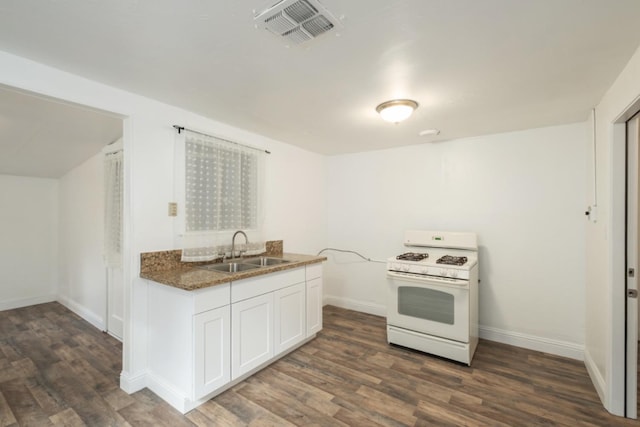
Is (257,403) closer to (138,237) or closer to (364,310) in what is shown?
(138,237)

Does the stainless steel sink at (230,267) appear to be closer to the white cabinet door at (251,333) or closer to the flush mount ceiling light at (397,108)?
the white cabinet door at (251,333)

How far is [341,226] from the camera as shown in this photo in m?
4.32

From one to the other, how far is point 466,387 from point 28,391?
11.4ft

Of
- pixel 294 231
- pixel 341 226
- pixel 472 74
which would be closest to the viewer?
pixel 472 74

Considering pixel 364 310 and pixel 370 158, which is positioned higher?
pixel 370 158

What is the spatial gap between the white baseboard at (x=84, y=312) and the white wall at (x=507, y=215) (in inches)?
134

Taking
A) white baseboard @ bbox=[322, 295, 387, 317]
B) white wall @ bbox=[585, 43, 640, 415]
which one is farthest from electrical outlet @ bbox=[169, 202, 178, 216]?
white wall @ bbox=[585, 43, 640, 415]

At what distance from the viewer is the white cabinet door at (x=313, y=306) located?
306 centimetres

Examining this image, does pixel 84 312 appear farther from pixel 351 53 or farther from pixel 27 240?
pixel 351 53

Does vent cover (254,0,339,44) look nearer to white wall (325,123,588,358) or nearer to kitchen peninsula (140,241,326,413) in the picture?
kitchen peninsula (140,241,326,413)

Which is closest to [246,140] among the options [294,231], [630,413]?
[294,231]

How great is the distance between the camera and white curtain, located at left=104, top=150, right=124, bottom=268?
114 inches

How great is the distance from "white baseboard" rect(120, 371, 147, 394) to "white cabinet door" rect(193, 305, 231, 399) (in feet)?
2.10

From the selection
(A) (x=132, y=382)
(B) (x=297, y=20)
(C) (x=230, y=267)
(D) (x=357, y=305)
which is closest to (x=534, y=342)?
(D) (x=357, y=305)
